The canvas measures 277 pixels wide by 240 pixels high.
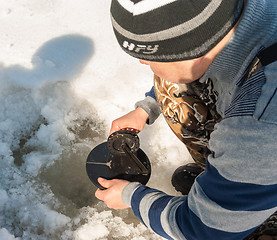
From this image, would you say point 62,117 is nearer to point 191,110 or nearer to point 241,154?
point 191,110

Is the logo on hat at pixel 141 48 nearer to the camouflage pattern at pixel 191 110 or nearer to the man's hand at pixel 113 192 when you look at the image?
the camouflage pattern at pixel 191 110

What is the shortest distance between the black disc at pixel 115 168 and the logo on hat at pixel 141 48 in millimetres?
582

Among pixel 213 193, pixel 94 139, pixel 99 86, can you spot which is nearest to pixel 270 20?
pixel 213 193

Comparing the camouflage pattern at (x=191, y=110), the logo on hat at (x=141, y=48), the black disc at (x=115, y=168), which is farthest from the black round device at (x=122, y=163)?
the logo on hat at (x=141, y=48)

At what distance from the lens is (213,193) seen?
0.71 metres

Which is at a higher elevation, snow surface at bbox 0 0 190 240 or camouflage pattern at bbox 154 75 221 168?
camouflage pattern at bbox 154 75 221 168

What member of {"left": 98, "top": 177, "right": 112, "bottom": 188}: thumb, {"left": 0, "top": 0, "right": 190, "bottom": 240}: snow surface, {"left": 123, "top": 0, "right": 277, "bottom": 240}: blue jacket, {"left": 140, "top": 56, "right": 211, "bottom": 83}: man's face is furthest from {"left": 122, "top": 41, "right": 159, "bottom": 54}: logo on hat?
{"left": 0, "top": 0, "right": 190, "bottom": 240}: snow surface

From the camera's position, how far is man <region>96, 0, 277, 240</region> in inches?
24.9

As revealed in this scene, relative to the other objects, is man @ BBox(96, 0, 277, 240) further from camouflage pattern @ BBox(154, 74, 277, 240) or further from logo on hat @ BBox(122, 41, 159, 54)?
camouflage pattern @ BBox(154, 74, 277, 240)

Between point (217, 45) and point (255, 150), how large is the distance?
0.34 metres

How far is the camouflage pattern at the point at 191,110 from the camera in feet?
3.75

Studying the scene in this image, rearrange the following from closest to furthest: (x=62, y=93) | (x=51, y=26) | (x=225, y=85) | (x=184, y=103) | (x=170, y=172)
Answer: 1. (x=225, y=85)
2. (x=184, y=103)
3. (x=170, y=172)
4. (x=62, y=93)
5. (x=51, y=26)

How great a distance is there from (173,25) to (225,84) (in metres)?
0.32

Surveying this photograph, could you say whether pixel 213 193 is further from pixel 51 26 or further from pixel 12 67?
pixel 51 26
